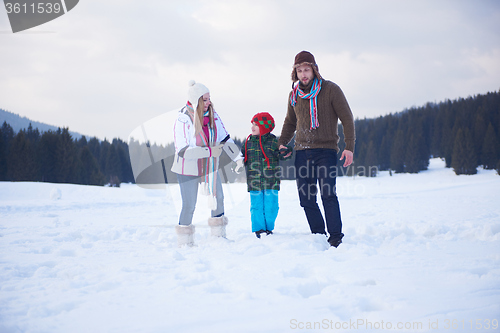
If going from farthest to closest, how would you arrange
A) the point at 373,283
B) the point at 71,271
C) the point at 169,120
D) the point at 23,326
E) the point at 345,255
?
the point at 169,120
the point at 345,255
the point at 71,271
the point at 373,283
the point at 23,326

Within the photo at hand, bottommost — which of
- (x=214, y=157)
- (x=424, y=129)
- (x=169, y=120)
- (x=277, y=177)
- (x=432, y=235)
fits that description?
(x=432, y=235)

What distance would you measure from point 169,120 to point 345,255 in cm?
322

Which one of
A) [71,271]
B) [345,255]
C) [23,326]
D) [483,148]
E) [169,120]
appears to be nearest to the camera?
[23,326]

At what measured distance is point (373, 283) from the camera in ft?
7.27

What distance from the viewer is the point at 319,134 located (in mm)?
3602

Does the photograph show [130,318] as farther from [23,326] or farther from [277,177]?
[277,177]

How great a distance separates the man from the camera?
3549 mm

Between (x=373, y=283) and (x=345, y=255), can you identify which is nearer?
(x=373, y=283)

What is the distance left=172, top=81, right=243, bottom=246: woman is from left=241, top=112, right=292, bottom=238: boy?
49 centimetres

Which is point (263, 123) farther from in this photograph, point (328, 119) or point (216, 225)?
point (216, 225)

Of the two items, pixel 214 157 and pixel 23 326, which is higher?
pixel 214 157

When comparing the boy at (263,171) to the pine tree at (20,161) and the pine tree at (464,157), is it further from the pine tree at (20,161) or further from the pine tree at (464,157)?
the pine tree at (464,157)

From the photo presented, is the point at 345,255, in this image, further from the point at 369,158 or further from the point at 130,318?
the point at 369,158

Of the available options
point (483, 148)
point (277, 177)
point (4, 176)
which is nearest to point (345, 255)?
point (277, 177)
